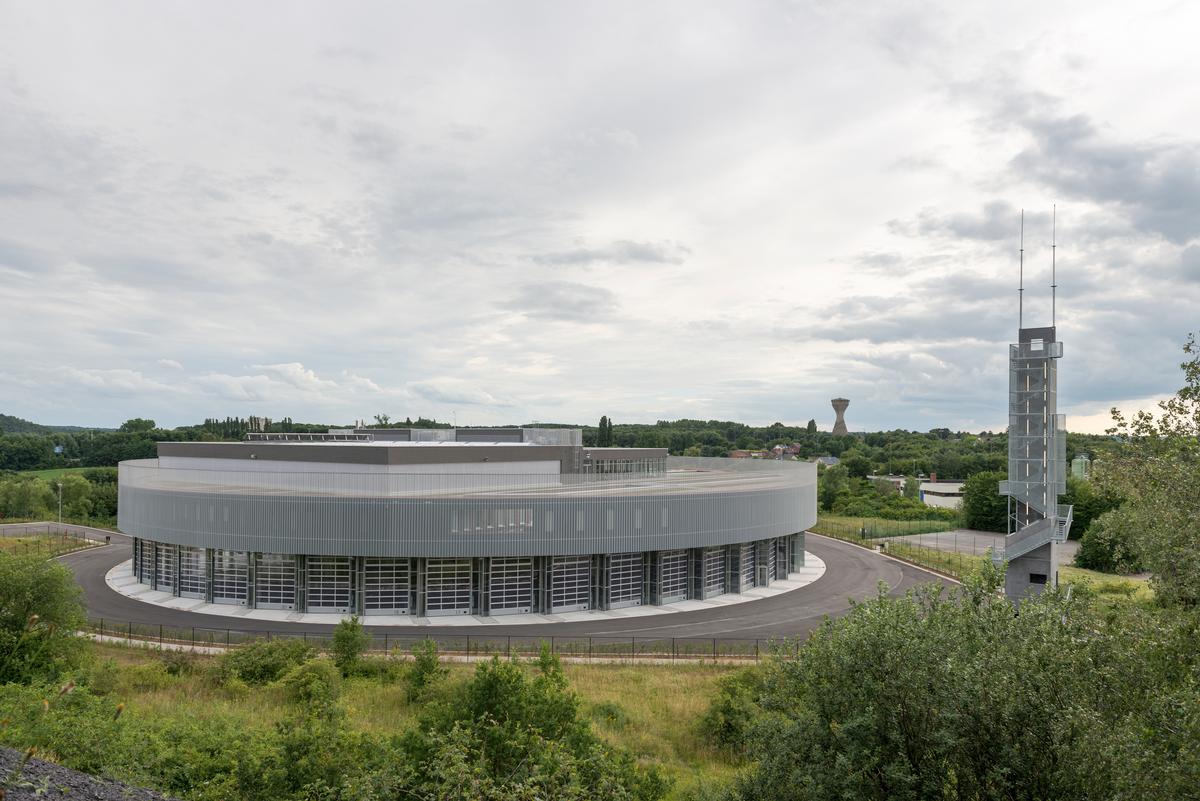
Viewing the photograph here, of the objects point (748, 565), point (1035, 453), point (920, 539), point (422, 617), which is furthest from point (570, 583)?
point (920, 539)

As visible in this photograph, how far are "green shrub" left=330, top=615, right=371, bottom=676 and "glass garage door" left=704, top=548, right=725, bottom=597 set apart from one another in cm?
2476

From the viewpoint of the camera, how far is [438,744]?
57.5 ft

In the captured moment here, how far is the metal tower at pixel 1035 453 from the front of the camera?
3834cm

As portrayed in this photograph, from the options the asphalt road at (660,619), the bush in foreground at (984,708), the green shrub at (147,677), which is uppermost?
the bush in foreground at (984,708)

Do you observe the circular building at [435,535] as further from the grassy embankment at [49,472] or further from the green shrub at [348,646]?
the grassy embankment at [49,472]

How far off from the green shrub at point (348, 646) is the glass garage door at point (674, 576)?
71.5 ft

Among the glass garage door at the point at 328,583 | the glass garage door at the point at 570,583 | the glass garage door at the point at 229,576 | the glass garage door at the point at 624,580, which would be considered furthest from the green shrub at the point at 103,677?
the glass garage door at the point at 624,580

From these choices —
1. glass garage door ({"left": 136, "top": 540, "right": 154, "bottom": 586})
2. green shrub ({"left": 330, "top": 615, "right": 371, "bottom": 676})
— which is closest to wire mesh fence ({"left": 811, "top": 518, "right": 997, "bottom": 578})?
green shrub ({"left": 330, "top": 615, "right": 371, "bottom": 676})

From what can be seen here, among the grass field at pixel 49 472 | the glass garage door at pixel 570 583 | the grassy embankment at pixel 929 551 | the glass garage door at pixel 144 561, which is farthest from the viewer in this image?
the grass field at pixel 49 472

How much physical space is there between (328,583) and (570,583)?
577 inches

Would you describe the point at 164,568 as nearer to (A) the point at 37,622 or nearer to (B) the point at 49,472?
(A) the point at 37,622

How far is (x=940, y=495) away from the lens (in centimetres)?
12088

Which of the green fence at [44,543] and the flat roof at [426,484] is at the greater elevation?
the flat roof at [426,484]

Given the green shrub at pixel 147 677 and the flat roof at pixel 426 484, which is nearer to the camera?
the green shrub at pixel 147 677
